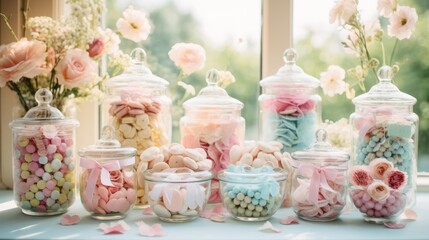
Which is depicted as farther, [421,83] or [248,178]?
[421,83]

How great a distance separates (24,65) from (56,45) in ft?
0.46

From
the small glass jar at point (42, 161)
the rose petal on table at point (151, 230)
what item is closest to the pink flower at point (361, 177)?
the rose petal on table at point (151, 230)

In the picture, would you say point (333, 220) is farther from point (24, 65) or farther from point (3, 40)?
point (3, 40)

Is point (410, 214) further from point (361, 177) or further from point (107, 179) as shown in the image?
point (107, 179)

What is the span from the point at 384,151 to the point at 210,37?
0.71 m

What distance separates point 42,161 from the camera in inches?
51.6

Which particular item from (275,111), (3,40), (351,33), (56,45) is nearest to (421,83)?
(351,33)

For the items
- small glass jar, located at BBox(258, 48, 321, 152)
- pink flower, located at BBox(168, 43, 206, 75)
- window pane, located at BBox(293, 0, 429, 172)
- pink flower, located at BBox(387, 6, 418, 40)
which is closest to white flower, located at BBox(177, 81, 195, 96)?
pink flower, located at BBox(168, 43, 206, 75)

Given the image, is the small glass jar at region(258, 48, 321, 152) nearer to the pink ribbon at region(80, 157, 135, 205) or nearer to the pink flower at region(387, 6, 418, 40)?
the pink flower at region(387, 6, 418, 40)

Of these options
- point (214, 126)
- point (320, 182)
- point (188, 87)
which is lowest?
point (320, 182)

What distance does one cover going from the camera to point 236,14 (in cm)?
178

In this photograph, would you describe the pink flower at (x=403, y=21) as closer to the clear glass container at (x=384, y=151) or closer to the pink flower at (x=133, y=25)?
the clear glass container at (x=384, y=151)

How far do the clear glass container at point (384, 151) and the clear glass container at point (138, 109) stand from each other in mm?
504

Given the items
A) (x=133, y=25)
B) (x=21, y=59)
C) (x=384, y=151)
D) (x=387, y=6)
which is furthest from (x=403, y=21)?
(x=21, y=59)
